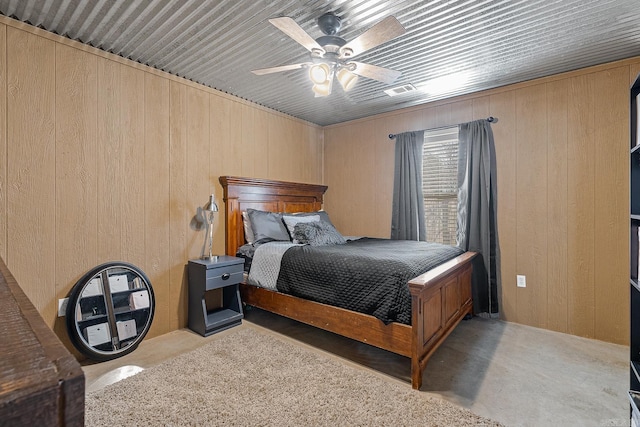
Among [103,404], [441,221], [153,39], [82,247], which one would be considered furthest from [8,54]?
[441,221]

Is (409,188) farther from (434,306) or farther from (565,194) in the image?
(434,306)

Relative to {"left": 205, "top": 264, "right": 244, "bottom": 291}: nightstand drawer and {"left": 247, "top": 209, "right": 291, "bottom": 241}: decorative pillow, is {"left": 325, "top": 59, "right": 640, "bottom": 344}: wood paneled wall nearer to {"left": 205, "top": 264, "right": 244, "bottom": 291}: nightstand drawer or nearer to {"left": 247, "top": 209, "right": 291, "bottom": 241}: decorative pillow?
{"left": 247, "top": 209, "right": 291, "bottom": 241}: decorative pillow

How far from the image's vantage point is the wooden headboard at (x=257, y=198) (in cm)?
359

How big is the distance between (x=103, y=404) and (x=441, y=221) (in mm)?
3572

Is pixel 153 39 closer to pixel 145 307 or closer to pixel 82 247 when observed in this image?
pixel 82 247

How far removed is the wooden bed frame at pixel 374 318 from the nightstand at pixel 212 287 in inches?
8.0

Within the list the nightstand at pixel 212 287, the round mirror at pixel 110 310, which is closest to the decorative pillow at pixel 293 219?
the nightstand at pixel 212 287

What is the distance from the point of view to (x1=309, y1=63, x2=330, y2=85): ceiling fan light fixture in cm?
228

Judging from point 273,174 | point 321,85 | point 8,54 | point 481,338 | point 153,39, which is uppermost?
point 153,39

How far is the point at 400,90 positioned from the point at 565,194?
192cm

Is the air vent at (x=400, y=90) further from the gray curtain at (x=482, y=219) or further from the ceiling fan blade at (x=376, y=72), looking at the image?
the ceiling fan blade at (x=376, y=72)

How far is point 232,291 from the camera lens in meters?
3.41

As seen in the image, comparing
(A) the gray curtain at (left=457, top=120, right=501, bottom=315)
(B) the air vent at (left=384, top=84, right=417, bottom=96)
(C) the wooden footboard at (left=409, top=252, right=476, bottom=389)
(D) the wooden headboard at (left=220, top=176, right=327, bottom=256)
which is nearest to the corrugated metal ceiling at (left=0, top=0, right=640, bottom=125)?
(B) the air vent at (left=384, top=84, right=417, bottom=96)

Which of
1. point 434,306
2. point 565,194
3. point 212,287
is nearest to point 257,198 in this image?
point 212,287
